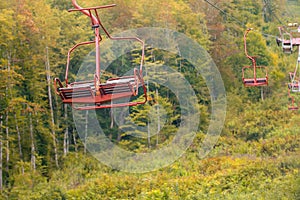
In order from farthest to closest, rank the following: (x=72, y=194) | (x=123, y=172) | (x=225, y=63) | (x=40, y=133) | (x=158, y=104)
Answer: (x=225, y=63)
(x=158, y=104)
(x=40, y=133)
(x=123, y=172)
(x=72, y=194)

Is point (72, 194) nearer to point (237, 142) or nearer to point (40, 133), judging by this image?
point (40, 133)

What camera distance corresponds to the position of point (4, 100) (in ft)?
80.4

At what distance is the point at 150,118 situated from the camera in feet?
100

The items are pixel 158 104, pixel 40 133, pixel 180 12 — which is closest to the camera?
pixel 40 133

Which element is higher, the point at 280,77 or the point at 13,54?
the point at 13,54

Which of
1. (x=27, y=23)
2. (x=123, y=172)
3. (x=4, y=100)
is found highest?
(x=27, y=23)

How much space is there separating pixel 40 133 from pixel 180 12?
10.4 metres

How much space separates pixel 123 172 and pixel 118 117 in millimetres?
5690

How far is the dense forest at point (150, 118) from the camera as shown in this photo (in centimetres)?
2312

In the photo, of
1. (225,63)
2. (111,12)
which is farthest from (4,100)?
(225,63)

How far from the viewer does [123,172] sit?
26203 mm

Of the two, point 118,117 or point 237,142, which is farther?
point 118,117

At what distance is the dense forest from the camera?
2312 cm

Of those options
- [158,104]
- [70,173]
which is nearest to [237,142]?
[158,104]
